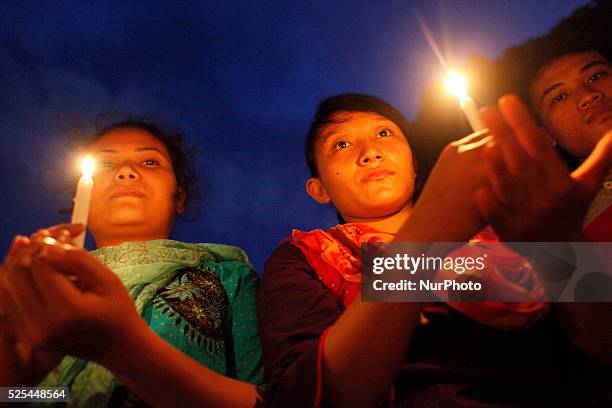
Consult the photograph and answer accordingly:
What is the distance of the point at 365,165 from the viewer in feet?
8.41

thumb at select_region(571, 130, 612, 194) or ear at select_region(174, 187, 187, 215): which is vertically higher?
ear at select_region(174, 187, 187, 215)

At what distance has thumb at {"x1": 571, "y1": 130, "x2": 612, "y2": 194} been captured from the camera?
4.48 ft

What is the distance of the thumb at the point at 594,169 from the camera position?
136 centimetres

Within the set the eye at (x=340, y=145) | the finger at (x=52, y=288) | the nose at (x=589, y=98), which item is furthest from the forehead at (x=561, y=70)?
the finger at (x=52, y=288)

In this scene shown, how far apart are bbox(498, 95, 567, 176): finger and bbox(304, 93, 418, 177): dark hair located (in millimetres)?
1602

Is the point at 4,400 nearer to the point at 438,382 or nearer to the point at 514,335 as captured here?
the point at 438,382

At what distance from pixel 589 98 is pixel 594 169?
176cm

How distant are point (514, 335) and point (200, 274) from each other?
6.06 feet

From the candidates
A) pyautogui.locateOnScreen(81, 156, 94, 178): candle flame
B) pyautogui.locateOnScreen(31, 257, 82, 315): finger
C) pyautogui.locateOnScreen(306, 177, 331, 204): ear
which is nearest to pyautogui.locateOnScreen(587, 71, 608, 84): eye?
pyautogui.locateOnScreen(306, 177, 331, 204): ear

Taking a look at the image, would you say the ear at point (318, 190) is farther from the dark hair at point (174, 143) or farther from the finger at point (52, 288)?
the finger at point (52, 288)

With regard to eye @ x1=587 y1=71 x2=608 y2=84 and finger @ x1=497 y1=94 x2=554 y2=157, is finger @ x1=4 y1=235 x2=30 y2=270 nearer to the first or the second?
finger @ x1=497 y1=94 x2=554 y2=157

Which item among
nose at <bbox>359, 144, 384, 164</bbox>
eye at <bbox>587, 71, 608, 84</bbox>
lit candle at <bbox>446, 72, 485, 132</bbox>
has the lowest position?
lit candle at <bbox>446, 72, 485, 132</bbox>

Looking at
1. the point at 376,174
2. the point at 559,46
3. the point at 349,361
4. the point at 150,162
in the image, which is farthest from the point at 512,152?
the point at 559,46

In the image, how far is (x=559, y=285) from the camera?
167cm
